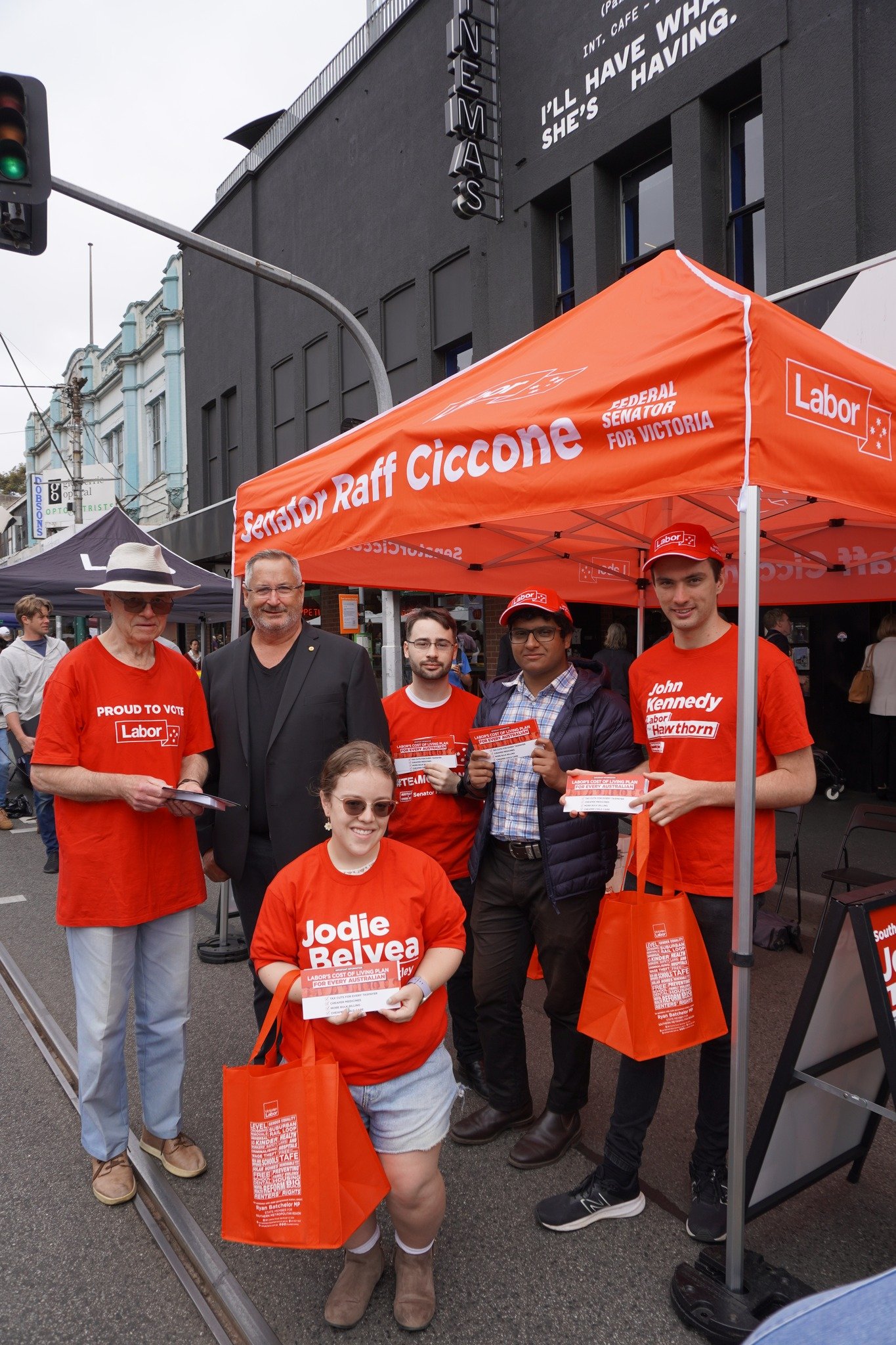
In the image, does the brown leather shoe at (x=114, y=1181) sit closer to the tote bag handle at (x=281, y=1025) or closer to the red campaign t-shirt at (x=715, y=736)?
the tote bag handle at (x=281, y=1025)

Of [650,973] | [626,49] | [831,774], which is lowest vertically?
[831,774]

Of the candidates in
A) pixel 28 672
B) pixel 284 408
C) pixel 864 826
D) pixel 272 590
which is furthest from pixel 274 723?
pixel 284 408

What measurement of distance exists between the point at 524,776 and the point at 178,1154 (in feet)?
5.92

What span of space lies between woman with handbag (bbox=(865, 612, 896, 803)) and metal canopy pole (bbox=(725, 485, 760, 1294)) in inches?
289

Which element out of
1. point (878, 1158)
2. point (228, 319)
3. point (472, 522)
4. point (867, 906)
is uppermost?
point (228, 319)

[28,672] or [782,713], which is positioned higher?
[28,672]

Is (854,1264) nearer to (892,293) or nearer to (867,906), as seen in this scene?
(867,906)

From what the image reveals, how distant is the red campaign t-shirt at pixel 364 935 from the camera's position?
7.66 feet

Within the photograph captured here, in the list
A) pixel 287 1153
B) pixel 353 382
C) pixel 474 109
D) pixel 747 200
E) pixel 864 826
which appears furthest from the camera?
pixel 353 382

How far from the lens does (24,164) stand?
5695mm

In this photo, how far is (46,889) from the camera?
6988 mm

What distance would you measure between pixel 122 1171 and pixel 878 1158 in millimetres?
2651

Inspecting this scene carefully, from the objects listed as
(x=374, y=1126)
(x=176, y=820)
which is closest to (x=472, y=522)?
(x=176, y=820)

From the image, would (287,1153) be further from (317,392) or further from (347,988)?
(317,392)
